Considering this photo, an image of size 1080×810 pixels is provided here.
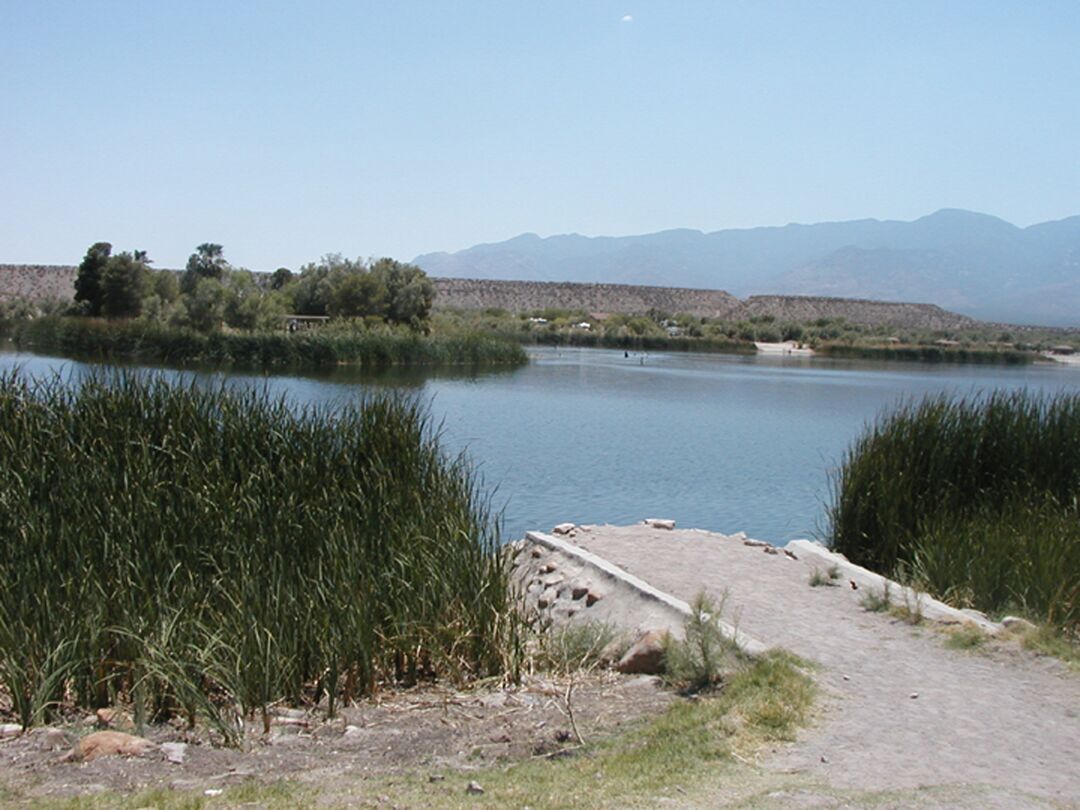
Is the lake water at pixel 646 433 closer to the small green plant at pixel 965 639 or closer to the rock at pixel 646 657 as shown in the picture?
the rock at pixel 646 657

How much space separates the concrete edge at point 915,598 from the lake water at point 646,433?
3309 mm

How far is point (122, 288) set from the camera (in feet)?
159

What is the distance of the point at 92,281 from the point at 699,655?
4875cm

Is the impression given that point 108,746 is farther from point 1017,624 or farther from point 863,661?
point 1017,624

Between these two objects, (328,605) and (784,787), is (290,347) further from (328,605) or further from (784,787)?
(784,787)

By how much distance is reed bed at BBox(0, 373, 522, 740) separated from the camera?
5898 millimetres

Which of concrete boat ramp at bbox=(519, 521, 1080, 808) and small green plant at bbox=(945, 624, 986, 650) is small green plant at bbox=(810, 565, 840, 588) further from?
small green plant at bbox=(945, 624, 986, 650)

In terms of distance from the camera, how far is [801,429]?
2723 centimetres

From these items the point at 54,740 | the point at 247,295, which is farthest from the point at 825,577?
the point at 247,295

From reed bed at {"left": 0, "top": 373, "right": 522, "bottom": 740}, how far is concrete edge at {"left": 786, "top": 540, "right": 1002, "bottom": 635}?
2861 millimetres

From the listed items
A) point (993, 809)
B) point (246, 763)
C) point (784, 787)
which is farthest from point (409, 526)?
point (993, 809)

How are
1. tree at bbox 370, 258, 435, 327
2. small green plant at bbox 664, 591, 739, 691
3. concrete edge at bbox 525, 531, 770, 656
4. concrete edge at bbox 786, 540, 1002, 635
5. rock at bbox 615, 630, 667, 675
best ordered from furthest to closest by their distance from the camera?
tree at bbox 370, 258, 435, 327
concrete edge at bbox 786, 540, 1002, 635
rock at bbox 615, 630, 667, 675
concrete edge at bbox 525, 531, 770, 656
small green plant at bbox 664, 591, 739, 691

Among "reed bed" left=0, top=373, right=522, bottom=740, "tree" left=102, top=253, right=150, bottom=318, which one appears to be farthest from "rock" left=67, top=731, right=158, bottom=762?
"tree" left=102, top=253, right=150, bottom=318

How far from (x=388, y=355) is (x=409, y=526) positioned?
115ft
